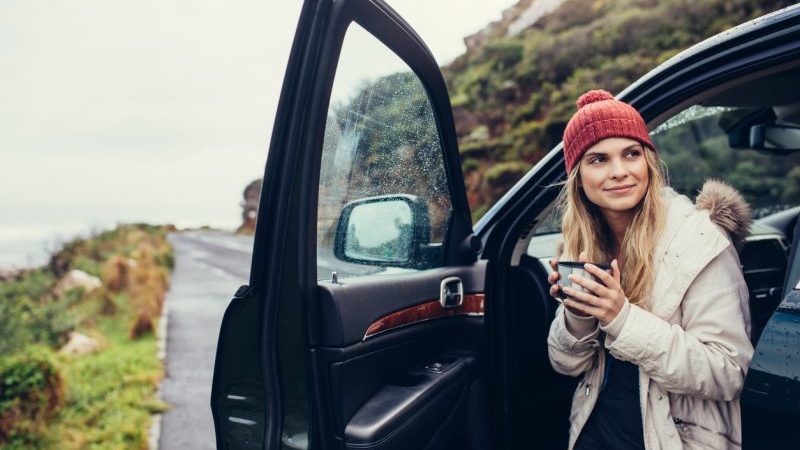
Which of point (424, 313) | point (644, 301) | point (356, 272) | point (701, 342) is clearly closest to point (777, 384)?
point (701, 342)

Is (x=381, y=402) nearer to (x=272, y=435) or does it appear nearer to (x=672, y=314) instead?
(x=272, y=435)

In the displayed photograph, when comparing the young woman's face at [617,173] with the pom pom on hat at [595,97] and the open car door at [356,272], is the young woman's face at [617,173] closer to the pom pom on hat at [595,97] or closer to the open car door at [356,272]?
the pom pom on hat at [595,97]

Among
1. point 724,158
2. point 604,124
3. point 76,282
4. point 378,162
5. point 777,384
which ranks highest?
point 724,158

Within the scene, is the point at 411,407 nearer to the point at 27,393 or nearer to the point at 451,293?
the point at 451,293

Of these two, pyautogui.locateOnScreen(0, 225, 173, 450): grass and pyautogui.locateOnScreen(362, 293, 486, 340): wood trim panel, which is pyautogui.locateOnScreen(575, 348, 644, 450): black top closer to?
Answer: pyautogui.locateOnScreen(362, 293, 486, 340): wood trim panel

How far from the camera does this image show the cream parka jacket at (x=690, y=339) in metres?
1.41

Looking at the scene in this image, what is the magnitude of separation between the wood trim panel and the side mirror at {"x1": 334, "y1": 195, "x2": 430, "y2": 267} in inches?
6.8

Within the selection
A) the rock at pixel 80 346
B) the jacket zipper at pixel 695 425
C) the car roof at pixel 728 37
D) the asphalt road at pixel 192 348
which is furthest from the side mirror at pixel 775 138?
the rock at pixel 80 346

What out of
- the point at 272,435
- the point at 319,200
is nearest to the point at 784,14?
the point at 319,200

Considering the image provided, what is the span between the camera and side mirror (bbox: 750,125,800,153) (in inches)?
109

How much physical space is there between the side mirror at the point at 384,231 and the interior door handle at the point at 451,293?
0.13 metres

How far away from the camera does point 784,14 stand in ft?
5.07

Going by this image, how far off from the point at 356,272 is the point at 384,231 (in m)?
0.24

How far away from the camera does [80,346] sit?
9.05 metres
